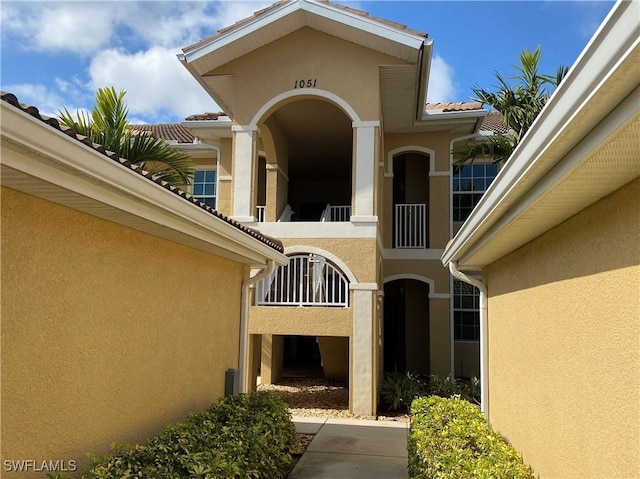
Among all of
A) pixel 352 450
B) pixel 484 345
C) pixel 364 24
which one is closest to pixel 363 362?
pixel 352 450

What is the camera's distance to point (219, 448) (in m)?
4.93

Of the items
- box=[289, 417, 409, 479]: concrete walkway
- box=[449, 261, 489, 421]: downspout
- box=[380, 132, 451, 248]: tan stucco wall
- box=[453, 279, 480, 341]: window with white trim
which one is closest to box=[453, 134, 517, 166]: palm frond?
box=[380, 132, 451, 248]: tan stucco wall

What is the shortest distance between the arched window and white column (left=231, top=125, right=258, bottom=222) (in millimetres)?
1551

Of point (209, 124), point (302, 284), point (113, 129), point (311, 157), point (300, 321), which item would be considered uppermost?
point (209, 124)

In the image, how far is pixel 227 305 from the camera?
7176mm

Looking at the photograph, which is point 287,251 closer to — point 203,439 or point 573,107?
point 203,439

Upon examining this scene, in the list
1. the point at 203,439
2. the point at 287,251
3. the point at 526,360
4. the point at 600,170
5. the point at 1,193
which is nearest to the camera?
the point at 600,170

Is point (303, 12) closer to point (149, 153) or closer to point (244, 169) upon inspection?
point (244, 169)

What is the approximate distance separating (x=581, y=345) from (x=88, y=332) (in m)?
3.47

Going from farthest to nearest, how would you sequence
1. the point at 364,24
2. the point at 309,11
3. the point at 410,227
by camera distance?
the point at 410,227 → the point at 309,11 → the point at 364,24

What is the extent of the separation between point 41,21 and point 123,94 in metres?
3.89

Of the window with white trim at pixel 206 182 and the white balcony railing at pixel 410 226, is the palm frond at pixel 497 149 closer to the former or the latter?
the white balcony railing at pixel 410 226

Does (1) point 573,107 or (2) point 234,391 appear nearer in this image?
(1) point 573,107

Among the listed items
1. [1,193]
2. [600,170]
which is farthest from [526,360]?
[1,193]
